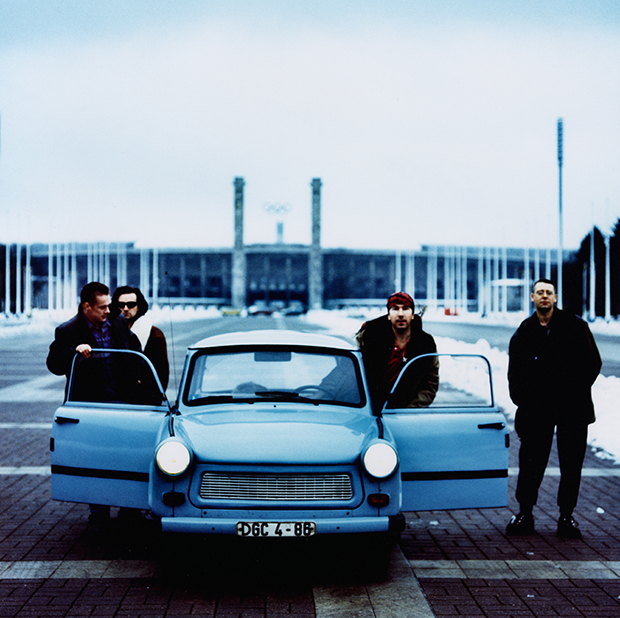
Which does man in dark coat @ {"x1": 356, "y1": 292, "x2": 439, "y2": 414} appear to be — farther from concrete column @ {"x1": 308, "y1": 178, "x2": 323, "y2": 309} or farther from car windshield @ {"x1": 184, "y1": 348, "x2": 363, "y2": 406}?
concrete column @ {"x1": 308, "y1": 178, "x2": 323, "y2": 309}

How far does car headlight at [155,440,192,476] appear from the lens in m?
4.52

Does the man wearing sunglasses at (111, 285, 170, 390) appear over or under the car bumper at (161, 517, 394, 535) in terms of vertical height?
over

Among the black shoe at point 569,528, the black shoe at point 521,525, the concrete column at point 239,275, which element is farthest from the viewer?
the concrete column at point 239,275

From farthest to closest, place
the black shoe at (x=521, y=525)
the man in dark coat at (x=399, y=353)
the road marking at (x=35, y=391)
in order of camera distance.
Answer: the road marking at (x=35, y=391) → the black shoe at (x=521, y=525) → the man in dark coat at (x=399, y=353)

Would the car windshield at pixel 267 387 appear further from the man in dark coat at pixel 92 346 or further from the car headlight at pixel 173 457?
the man in dark coat at pixel 92 346

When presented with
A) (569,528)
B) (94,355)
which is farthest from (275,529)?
(569,528)

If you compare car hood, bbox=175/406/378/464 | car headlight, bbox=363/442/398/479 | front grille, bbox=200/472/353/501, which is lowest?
front grille, bbox=200/472/353/501

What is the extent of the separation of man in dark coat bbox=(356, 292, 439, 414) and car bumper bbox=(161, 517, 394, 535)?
129 centimetres

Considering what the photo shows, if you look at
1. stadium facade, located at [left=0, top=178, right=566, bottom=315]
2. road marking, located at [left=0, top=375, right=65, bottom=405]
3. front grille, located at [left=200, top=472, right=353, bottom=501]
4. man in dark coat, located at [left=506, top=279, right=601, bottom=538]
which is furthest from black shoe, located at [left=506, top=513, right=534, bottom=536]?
stadium facade, located at [left=0, top=178, right=566, bottom=315]

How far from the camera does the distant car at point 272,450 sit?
4504 mm

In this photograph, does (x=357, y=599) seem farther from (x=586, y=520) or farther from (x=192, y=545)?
(x=586, y=520)

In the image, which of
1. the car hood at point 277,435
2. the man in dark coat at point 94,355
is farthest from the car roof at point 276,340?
the man in dark coat at point 94,355

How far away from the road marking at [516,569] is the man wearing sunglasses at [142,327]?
8.75 feet

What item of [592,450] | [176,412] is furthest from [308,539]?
[592,450]
